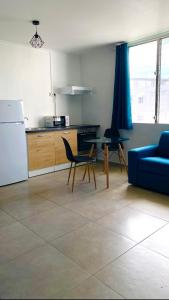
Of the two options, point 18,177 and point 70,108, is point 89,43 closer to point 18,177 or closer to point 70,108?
point 70,108

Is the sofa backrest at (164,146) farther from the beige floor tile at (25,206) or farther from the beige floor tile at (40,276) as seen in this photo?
the beige floor tile at (40,276)

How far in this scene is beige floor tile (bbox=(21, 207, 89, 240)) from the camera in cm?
235

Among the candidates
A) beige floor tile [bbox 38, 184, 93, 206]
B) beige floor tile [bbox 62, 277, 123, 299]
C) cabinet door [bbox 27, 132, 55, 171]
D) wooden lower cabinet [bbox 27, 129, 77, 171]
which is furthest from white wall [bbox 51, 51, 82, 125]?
beige floor tile [bbox 62, 277, 123, 299]

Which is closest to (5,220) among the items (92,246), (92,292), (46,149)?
(92,246)

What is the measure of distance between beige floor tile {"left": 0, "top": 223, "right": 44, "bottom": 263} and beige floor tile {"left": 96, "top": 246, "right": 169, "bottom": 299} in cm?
75

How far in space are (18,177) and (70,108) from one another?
2341mm

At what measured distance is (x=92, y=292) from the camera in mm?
1553

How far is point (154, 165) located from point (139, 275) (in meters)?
1.95

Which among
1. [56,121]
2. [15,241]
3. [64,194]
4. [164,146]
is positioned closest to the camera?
[15,241]

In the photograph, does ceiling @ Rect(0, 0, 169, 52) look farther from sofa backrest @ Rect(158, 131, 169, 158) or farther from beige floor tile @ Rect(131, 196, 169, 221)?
beige floor tile @ Rect(131, 196, 169, 221)

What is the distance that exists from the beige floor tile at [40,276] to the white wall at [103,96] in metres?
3.23

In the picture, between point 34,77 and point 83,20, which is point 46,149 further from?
point 83,20

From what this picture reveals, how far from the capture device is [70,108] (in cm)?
558

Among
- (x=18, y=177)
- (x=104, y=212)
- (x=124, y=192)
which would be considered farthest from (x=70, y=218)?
(x=18, y=177)
